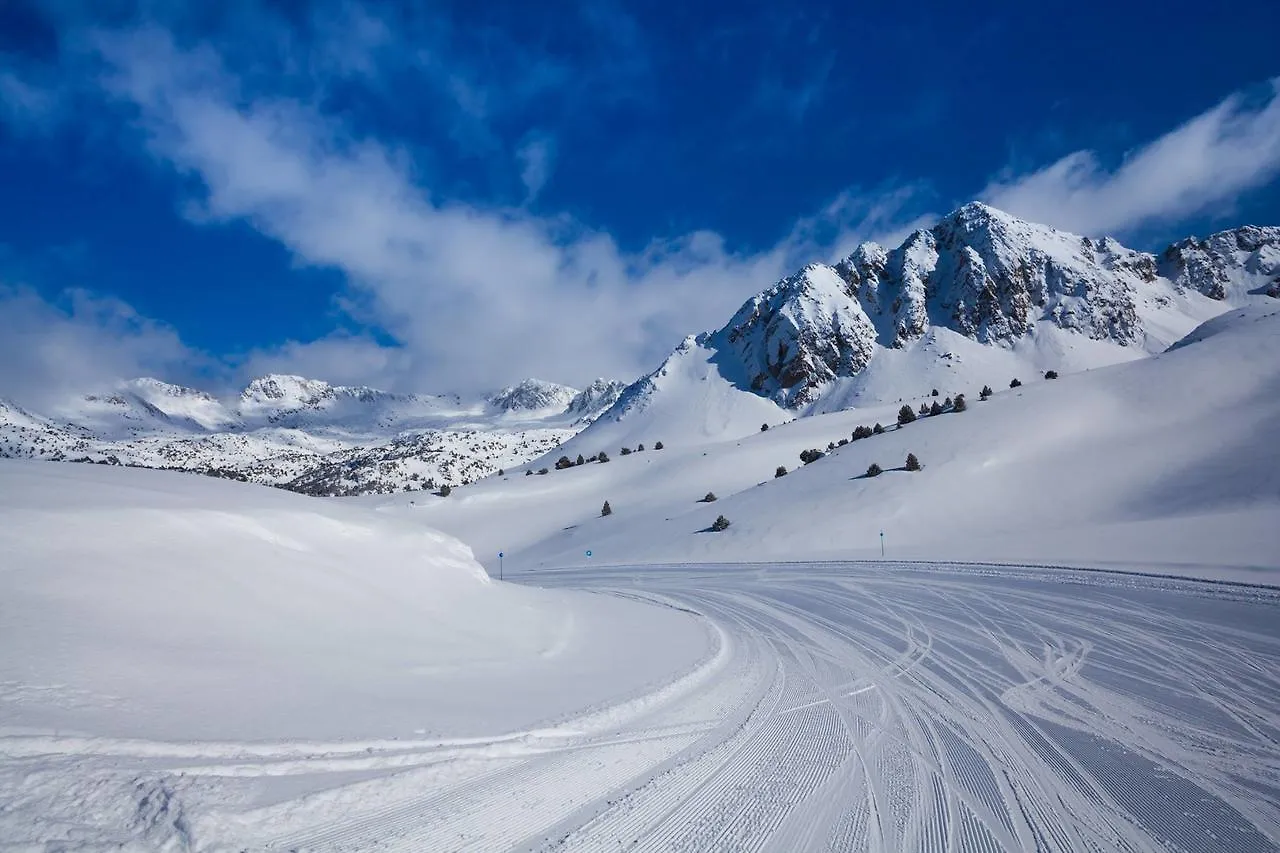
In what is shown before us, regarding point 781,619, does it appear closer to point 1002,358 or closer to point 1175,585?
point 1175,585

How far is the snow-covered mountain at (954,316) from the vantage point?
103500 mm

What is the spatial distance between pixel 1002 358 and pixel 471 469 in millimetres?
135779

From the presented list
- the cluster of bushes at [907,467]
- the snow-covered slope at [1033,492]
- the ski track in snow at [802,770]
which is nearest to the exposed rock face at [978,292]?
the snow-covered slope at [1033,492]

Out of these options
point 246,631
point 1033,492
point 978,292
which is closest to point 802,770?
point 246,631

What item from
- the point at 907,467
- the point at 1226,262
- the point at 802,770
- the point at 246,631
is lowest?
the point at 802,770

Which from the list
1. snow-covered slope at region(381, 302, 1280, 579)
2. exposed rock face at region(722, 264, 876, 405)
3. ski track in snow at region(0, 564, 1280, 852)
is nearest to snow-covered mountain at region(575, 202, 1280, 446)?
exposed rock face at region(722, 264, 876, 405)

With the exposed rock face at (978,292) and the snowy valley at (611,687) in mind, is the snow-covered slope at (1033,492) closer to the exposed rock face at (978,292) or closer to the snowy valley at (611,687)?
the snowy valley at (611,687)

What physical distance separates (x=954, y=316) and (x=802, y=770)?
Result: 420ft

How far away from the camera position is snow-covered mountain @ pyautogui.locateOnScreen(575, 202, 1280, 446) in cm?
10350

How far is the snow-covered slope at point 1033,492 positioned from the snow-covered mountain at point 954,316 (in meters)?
58.1

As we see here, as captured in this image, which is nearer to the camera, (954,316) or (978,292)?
(978,292)

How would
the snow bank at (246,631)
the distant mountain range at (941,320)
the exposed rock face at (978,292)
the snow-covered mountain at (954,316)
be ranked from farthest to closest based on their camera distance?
the exposed rock face at (978,292) < the snow-covered mountain at (954,316) < the distant mountain range at (941,320) < the snow bank at (246,631)

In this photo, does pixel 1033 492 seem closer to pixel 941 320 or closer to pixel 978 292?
pixel 941 320

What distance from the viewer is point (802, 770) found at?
5.26 metres
